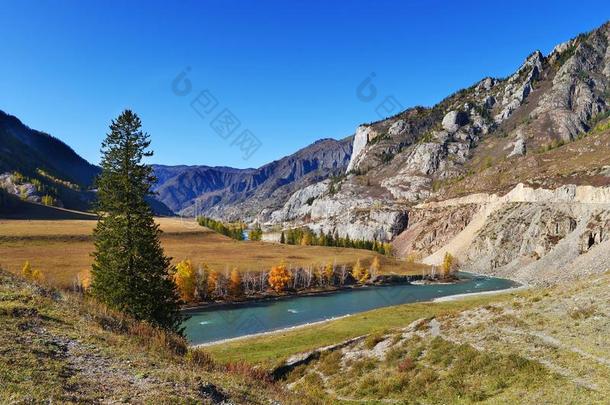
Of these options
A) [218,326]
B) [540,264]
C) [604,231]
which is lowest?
[218,326]

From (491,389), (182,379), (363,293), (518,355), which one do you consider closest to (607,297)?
(518,355)

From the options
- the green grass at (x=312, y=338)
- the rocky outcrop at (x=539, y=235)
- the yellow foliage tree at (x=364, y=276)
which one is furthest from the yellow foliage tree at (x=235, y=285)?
the rocky outcrop at (x=539, y=235)

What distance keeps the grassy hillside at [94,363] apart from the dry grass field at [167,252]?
3805 inches

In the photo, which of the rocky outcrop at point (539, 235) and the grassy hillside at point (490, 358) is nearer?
the grassy hillside at point (490, 358)

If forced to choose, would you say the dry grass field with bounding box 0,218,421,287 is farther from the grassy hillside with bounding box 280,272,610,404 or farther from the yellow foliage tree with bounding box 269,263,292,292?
Result: the grassy hillside with bounding box 280,272,610,404

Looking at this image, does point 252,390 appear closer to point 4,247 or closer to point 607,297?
point 607,297

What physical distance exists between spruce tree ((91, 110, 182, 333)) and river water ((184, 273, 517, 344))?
31.9m

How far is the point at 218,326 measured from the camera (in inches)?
3494

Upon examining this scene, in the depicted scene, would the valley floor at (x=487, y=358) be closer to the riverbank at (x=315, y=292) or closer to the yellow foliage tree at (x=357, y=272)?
the riverbank at (x=315, y=292)

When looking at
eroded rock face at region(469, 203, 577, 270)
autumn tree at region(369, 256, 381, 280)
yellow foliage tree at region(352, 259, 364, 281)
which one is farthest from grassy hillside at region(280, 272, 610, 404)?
eroded rock face at region(469, 203, 577, 270)

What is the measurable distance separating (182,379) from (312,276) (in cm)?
13087

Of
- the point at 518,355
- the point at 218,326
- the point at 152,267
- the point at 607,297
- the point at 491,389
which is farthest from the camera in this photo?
the point at 218,326

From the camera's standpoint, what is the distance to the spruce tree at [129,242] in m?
36.5

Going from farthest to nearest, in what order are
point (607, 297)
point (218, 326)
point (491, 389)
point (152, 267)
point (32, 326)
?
point (218, 326), point (152, 267), point (607, 297), point (491, 389), point (32, 326)
